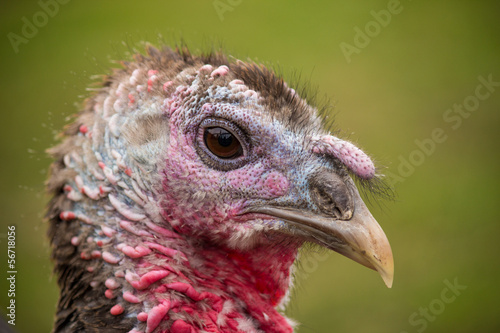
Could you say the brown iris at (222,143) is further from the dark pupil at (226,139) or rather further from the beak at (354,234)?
the beak at (354,234)

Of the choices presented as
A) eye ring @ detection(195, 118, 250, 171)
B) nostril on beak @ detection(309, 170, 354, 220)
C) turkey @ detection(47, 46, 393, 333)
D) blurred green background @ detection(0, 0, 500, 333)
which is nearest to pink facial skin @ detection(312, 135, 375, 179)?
turkey @ detection(47, 46, 393, 333)

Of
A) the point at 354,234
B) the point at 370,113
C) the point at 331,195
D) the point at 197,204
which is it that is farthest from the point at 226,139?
the point at 370,113

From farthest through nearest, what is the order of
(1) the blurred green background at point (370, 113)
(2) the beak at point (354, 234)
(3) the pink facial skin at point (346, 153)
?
(1) the blurred green background at point (370, 113) → (3) the pink facial skin at point (346, 153) → (2) the beak at point (354, 234)

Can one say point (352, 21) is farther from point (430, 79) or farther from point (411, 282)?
point (411, 282)

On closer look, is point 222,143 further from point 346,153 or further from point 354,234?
point 354,234

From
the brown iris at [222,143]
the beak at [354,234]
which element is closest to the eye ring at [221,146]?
the brown iris at [222,143]

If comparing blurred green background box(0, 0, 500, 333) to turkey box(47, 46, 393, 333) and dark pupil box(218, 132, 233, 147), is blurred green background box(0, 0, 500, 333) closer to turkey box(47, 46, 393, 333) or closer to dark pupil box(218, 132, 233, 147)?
turkey box(47, 46, 393, 333)

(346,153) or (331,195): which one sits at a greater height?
(346,153)

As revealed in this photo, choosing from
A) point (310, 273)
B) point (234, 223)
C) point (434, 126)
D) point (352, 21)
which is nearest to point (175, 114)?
point (234, 223)
